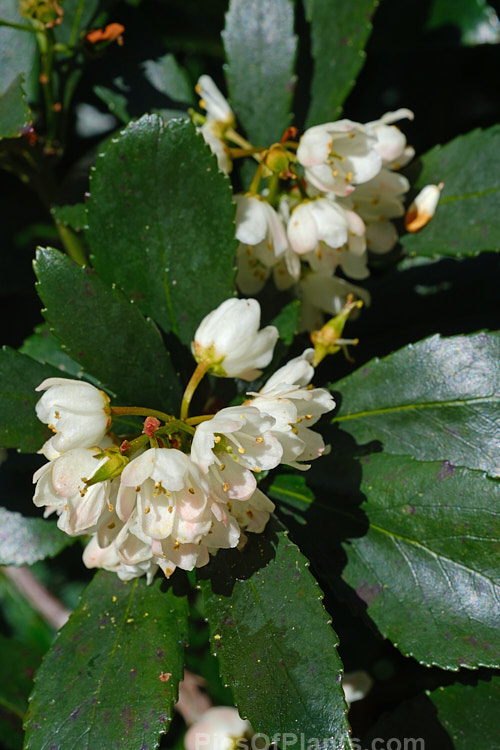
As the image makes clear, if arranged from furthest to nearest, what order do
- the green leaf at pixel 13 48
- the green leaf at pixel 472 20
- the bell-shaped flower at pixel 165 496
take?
the green leaf at pixel 472 20 < the green leaf at pixel 13 48 < the bell-shaped flower at pixel 165 496

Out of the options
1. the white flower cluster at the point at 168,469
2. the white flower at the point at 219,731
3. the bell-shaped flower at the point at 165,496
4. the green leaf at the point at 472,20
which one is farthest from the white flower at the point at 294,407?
the green leaf at the point at 472,20

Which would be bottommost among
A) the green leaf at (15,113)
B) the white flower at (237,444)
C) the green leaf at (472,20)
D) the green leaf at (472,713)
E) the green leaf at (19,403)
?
the green leaf at (472,713)

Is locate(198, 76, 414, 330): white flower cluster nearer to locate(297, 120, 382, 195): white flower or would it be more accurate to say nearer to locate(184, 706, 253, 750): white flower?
locate(297, 120, 382, 195): white flower

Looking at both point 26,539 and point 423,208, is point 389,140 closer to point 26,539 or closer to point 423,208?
point 423,208

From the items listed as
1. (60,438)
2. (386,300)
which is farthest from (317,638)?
(386,300)

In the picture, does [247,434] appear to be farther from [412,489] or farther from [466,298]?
[466,298]

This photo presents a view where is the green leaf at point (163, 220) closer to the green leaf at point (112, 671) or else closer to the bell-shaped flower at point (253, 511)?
the bell-shaped flower at point (253, 511)

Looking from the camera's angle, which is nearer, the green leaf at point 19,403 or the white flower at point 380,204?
the green leaf at point 19,403
